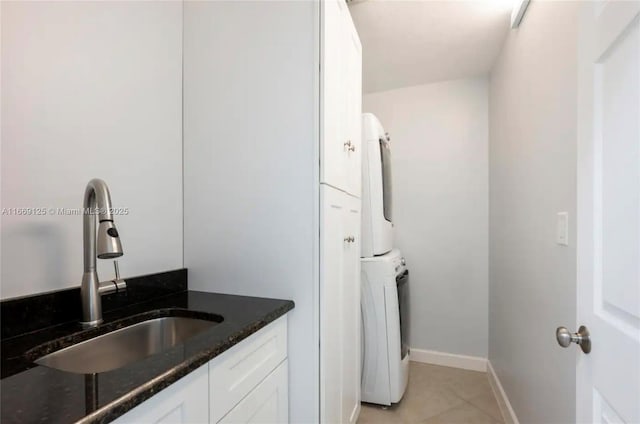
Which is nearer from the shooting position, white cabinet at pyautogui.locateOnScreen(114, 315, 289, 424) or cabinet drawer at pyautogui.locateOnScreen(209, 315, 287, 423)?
white cabinet at pyautogui.locateOnScreen(114, 315, 289, 424)

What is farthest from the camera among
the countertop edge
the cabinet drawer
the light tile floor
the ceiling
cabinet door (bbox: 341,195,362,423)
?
the light tile floor

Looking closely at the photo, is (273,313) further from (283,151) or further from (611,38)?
(611,38)

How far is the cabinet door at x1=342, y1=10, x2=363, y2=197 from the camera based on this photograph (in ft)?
5.16

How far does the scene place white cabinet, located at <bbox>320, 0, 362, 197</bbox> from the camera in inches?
48.7

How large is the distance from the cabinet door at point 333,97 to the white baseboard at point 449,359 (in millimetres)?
2057

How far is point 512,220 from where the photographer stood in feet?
6.30

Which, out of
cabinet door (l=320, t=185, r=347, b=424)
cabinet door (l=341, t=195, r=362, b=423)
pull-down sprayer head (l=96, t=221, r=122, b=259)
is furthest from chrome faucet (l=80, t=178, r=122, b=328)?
A: cabinet door (l=341, t=195, r=362, b=423)

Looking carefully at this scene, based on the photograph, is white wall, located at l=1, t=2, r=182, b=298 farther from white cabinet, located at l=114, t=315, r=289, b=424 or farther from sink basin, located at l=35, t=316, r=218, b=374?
white cabinet, located at l=114, t=315, r=289, b=424

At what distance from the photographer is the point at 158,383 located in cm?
61

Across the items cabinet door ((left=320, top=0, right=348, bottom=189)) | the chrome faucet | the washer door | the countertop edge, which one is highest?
cabinet door ((left=320, top=0, right=348, bottom=189))

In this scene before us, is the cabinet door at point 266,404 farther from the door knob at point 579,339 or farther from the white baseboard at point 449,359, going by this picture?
the white baseboard at point 449,359

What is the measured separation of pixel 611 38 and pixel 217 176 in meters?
1.26

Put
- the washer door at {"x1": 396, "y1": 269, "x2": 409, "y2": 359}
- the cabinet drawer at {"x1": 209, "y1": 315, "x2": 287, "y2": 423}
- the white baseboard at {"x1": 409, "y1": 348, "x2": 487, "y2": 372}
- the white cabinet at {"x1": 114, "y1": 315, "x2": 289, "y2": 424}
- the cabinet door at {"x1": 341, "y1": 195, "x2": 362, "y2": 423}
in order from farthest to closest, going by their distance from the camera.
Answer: the white baseboard at {"x1": 409, "y1": 348, "x2": 487, "y2": 372}, the washer door at {"x1": 396, "y1": 269, "x2": 409, "y2": 359}, the cabinet door at {"x1": 341, "y1": 195, "x2": 362, "y2": 423}, the cabinet drawer at {"x1": 209, "y1": 315, "x2": 287, "y2": 423}, the white cabinet at {"x1": 114, "y1": 315, "x2": 289, "y2": 424}

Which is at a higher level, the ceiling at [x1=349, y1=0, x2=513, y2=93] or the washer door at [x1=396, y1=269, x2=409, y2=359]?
the ceiling at [x1=349, y1=0, x2=513, y2=93]
